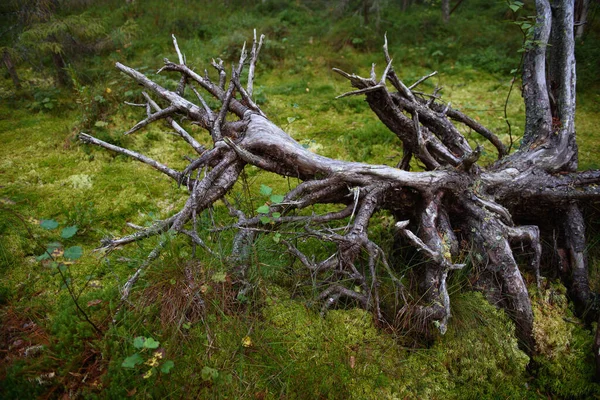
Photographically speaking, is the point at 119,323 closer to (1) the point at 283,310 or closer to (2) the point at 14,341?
(2) the point at 14,341

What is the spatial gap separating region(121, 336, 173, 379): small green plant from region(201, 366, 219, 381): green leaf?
195 millimetres

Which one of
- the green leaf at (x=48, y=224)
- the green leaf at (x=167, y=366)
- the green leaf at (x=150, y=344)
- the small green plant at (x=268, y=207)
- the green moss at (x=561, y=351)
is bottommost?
the green moss at (x=561, y=351)

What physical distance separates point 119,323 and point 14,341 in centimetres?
76

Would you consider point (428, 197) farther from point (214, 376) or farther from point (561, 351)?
point (214, 376)

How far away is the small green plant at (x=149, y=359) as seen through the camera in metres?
2.01

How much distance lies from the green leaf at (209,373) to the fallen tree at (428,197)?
62 centimetres

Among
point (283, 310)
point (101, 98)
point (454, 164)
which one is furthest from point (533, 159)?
point (101, 98)

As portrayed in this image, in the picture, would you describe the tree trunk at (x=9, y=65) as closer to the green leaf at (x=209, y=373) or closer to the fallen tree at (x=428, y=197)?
the fallen tree at (x=428, y=197)

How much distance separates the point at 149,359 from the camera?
84.4 inches

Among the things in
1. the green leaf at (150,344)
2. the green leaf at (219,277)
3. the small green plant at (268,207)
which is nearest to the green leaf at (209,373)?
the green leaf at (150,344)

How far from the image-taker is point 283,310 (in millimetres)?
2564

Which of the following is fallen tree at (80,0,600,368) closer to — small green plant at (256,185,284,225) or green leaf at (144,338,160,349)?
small green plant at (256,185,284,225)

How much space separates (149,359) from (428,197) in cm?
245

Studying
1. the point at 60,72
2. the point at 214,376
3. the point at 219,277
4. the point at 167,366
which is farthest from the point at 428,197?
the point at 60,72
